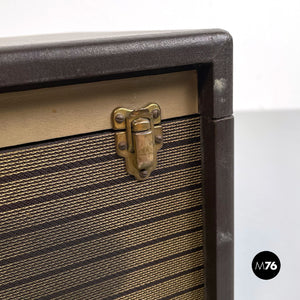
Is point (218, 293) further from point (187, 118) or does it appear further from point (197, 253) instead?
point (187, 118)

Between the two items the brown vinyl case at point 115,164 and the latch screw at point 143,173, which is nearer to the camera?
the brown vinyl case at point 115,164

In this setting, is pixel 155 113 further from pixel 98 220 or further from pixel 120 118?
pixel 98 220

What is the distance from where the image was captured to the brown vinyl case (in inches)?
29.6

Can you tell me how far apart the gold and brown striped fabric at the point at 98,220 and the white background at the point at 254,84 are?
54 cm

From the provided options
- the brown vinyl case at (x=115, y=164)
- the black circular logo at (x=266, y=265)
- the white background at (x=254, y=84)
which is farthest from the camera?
the black circular logo at (x=266, y=265)

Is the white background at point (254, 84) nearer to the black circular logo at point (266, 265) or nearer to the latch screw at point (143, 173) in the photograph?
the black circular logo at point (266, 265)

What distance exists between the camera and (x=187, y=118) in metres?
0.88

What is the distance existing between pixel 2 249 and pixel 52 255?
0.30 ft

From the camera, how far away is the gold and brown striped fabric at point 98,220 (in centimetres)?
80

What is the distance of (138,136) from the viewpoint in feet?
2.70

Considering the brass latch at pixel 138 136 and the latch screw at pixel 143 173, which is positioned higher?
the brass latch at pixel 138 136

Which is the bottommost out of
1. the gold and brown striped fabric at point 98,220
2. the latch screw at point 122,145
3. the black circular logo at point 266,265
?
the black circular logo at point 266,265

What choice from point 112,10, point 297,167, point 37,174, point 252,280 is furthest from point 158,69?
point 252,280

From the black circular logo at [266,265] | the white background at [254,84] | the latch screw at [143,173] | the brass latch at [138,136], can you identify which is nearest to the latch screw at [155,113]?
the brass latch at [138,136]
